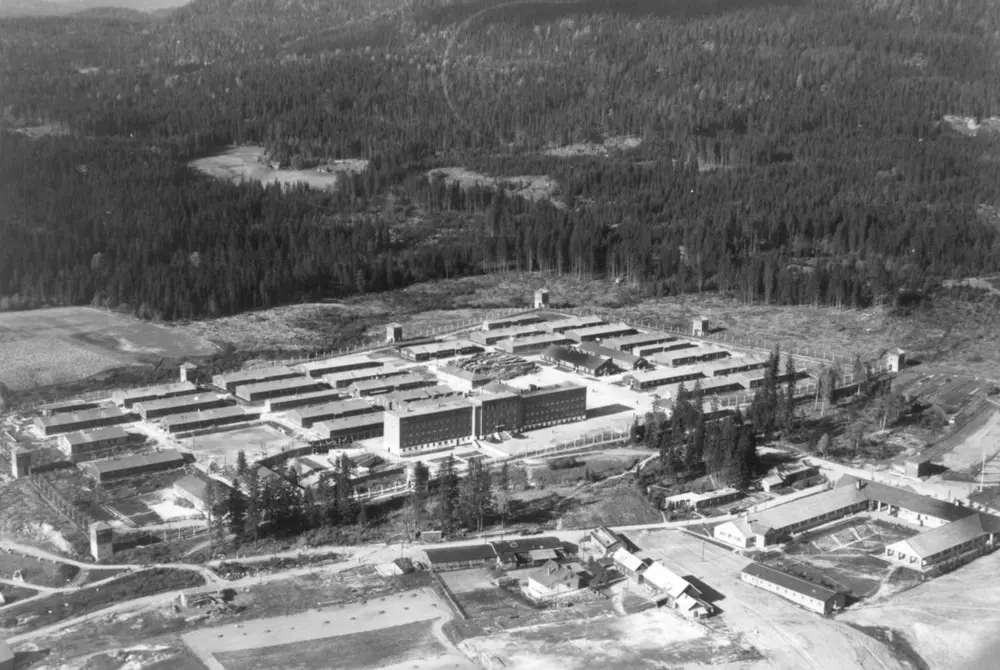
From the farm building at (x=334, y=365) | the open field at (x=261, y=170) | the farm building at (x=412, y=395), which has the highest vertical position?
the open field at (x=261, y=170)

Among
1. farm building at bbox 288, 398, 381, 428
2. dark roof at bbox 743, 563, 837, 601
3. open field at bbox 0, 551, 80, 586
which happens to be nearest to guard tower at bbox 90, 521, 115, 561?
open field at bbox 0, 551, 80, 586

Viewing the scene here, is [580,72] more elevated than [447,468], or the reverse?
[580,72]

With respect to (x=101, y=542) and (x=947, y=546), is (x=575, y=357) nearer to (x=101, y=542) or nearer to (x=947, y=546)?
(x=947, y=546)

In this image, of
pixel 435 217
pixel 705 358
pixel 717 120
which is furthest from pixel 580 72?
pixel 705 358

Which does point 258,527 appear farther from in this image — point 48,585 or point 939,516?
point 939,516

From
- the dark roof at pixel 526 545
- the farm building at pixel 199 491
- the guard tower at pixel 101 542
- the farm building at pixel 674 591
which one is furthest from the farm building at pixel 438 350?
the farm building at pixel 674 591

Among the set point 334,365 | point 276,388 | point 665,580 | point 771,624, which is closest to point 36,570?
point 276,388

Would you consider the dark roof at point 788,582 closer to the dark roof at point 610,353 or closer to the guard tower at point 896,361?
the dark roof at point 610,353
